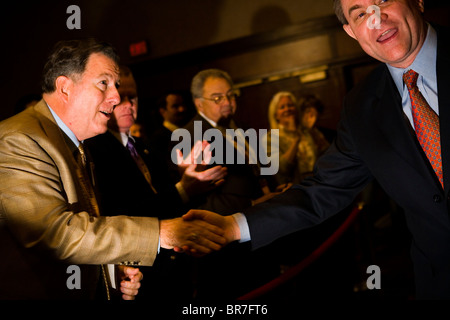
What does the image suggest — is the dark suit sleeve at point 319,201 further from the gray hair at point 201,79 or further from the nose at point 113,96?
the gray hair at point 201,79

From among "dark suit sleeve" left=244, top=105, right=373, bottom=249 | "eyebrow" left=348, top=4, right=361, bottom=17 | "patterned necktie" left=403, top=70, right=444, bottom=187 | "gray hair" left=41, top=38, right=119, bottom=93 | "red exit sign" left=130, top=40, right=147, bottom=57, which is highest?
"red exit sign" left=130, top=40, right=147, bottom=57

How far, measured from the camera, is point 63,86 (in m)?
1.55

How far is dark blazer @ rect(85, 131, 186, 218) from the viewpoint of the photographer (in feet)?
6.00

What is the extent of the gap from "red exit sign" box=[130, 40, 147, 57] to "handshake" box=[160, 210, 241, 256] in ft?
15.4

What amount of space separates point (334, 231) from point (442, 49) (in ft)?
4.27

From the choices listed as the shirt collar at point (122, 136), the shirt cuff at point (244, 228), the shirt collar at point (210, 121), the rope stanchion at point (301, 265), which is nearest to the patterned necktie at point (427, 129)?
the shirt cuff at point (244, 228)

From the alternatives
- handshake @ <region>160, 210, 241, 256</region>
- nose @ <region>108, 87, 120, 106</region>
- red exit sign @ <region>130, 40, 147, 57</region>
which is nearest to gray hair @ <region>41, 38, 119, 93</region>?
nose @ <region>108, 87, 120, 106</region>

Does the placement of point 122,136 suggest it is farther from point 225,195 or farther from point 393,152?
point 393,152

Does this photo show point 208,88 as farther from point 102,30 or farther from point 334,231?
point 102,30

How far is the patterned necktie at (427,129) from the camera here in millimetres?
1266

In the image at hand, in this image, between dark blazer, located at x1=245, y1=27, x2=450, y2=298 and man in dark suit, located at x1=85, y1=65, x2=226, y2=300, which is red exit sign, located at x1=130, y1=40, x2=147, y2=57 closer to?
man in dark suit, located at x1=85, y1=65, x2=226, y2=300

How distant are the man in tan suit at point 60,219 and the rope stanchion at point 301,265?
0.38 m

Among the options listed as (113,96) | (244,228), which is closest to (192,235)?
(244,228)

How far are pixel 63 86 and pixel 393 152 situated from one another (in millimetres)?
1330
